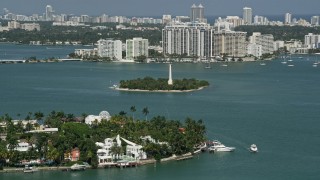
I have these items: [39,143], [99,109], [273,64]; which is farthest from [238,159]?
[273,64]

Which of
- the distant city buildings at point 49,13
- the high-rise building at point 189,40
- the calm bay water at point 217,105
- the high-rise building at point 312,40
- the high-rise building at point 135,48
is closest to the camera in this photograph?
the calm bay water at point 217,105

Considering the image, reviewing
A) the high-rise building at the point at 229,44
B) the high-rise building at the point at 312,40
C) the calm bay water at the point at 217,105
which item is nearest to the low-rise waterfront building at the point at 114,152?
the calm bay water at the point at 217,105

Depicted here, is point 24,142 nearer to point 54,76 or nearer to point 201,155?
point 201,155

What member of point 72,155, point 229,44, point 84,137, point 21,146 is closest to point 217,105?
point 84,137

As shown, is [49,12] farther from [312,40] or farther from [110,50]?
[110,50]

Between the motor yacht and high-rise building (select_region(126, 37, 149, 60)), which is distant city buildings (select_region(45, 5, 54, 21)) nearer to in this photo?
high-rise building (select_region(126, 37, 149, 60))

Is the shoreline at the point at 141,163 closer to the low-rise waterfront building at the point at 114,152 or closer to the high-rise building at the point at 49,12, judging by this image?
the low-rise waterfront building at the point at 114,152
